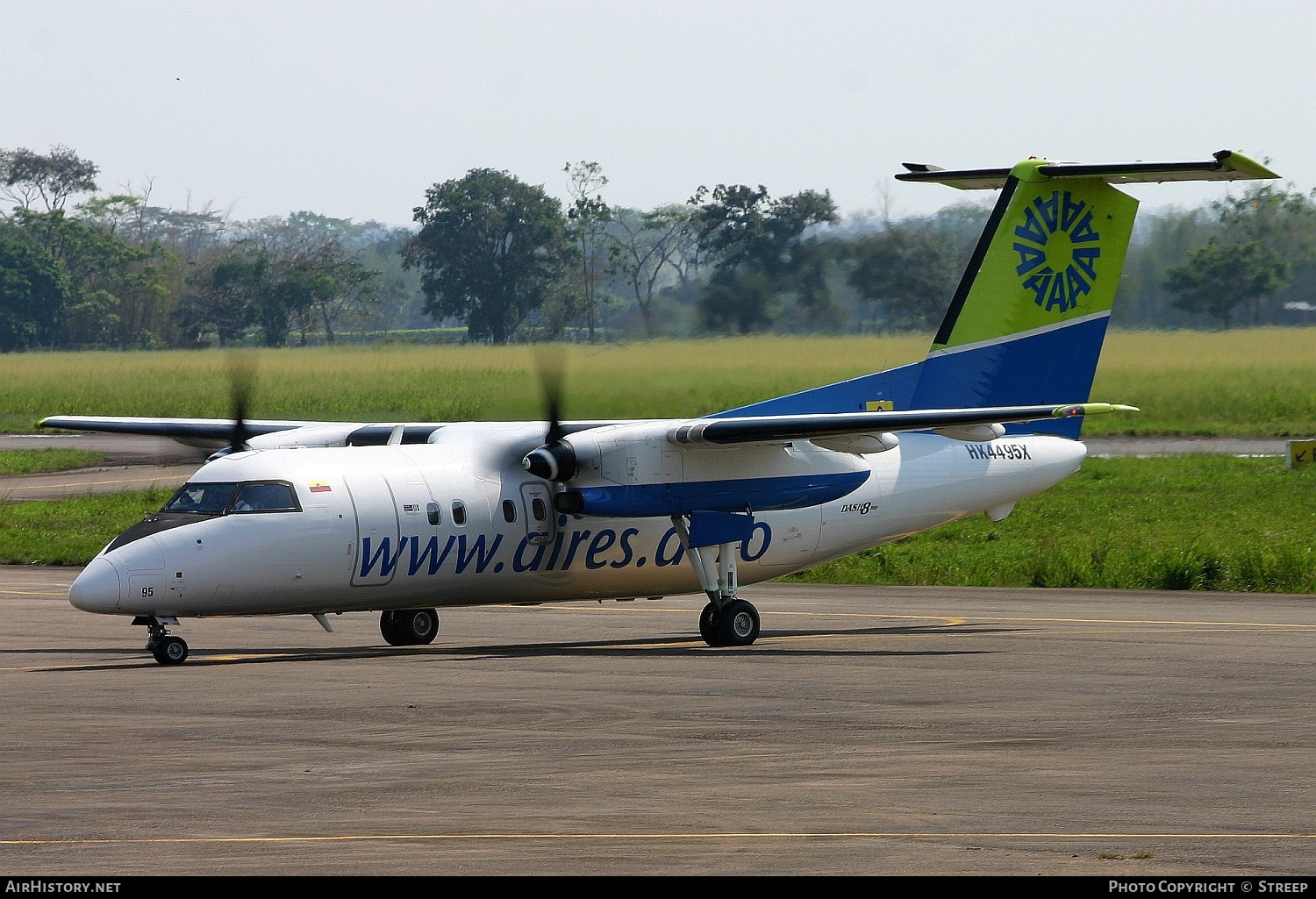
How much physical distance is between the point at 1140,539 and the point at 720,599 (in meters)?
14.7

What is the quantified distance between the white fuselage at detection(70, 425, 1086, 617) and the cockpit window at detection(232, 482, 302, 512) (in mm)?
90

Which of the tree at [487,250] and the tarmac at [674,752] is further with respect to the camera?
the tree at [487,250]

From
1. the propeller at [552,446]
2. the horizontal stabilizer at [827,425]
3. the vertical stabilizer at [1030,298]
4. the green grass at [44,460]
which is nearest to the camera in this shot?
the horizontal stabilizer at [827,425]

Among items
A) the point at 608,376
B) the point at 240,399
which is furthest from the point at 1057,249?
the point at 240,399

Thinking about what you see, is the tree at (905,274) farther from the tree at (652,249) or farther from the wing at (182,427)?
the wing at (182,427)

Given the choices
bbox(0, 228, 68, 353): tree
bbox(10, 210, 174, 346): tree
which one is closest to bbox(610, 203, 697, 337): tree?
bbox(10, 210, 174, 346): tree

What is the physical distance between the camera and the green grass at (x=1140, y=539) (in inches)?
1115

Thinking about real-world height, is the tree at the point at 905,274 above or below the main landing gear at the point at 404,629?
above

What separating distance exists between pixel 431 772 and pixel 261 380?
23.1 meters

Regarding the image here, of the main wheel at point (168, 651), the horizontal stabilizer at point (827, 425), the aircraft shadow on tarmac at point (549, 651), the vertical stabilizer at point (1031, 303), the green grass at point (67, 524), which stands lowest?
the green grass at point (67, 524)

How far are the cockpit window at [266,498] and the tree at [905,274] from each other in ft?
51.6

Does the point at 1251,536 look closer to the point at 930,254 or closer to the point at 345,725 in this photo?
the point at 930,254

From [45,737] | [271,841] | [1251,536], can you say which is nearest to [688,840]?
[271,841]

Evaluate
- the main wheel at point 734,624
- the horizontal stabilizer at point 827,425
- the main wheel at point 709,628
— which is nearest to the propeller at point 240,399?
the horizontal stabilizer at point 827,425
